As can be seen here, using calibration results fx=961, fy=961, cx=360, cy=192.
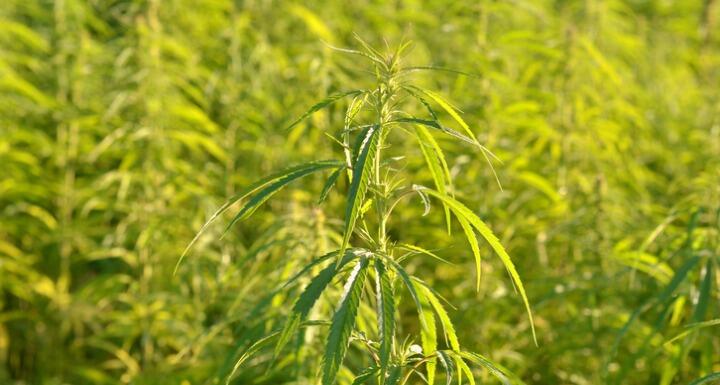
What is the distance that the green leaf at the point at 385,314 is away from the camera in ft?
4.43

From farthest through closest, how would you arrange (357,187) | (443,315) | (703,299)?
(703,299) < (443,315) < (357,187)

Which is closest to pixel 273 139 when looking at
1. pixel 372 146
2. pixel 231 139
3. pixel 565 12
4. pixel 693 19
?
pixel 231 139

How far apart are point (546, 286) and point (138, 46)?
173cm

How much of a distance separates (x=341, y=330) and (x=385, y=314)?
0.22 ft

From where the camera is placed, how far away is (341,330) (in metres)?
1.36

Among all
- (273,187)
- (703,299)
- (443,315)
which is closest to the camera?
(273,187)

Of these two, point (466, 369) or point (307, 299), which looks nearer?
point (307, 299)

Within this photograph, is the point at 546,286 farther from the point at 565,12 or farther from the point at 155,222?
the point at 565,12

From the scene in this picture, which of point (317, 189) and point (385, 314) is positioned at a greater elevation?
point (317, 189)

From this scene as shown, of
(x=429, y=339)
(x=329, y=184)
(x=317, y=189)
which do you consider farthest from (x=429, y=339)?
(x=317, y=189)

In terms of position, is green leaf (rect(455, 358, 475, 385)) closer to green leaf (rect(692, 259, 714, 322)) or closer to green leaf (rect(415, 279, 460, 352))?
green leaf (rect(415, 279, 460, 352))

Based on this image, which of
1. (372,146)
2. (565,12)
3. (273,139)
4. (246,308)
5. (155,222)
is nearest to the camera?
(372,146)

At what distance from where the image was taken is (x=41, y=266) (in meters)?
4.52

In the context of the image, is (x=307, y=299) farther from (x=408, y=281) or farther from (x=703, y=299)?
(x=703, y=299)
